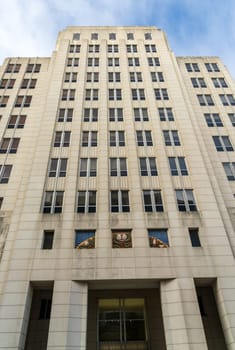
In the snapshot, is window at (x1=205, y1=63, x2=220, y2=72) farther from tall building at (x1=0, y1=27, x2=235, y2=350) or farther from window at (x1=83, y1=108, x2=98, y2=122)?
window at (x1=83, y1=108, x2=98, y2=122)

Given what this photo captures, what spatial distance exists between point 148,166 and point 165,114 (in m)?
8.82

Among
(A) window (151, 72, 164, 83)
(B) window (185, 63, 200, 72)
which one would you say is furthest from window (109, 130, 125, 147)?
(B) window (185, 63, 200, 72)

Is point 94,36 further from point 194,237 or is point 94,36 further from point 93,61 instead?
point 194,237

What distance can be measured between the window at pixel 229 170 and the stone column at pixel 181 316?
44.7ft

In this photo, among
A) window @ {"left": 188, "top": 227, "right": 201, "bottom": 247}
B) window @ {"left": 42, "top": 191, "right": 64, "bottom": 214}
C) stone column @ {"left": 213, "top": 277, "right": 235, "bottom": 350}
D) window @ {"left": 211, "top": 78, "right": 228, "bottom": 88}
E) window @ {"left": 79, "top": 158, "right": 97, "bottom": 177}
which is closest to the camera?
stone column @ {"left": 213, "top": 277, "right": 235, "bottom": 350}

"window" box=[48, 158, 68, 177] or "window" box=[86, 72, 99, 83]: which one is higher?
"window" box=[86, 72, 99, 83]

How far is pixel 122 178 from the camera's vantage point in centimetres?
2408

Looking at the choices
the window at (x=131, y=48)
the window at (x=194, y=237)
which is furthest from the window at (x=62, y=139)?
the window at (x=131, y=48)

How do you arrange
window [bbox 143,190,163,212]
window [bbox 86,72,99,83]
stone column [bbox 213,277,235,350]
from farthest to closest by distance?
window [bbox 86,72,99,83] → window [bbox 143,190,163,212] → stone column [bbox 213,277,235,350]

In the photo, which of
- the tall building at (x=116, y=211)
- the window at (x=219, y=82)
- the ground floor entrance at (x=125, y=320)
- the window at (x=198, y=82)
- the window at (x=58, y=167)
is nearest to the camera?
the tall building at (x=116, y=211)

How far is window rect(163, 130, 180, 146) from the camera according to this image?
27047 mm

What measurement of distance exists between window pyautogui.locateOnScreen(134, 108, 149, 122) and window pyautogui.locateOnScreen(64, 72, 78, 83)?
10707 mm

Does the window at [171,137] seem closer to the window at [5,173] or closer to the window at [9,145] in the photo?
the window at [9,145]

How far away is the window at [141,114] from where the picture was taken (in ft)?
96.8
